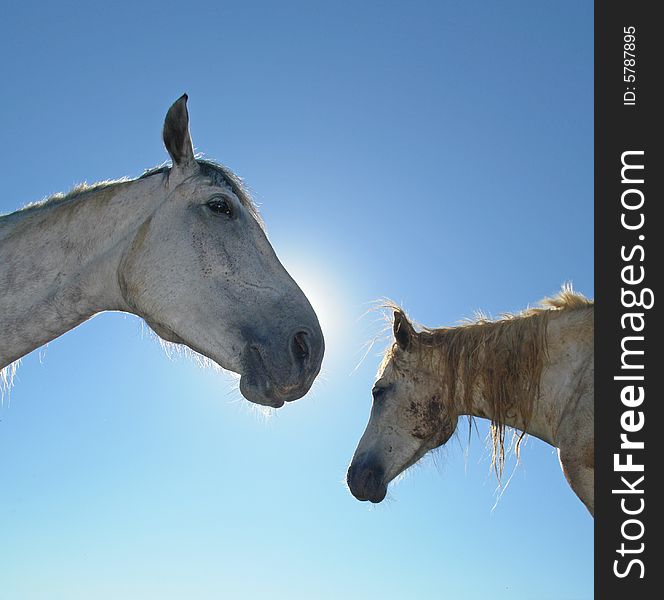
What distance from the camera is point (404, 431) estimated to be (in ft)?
18.0

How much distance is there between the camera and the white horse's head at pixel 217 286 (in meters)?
2.67

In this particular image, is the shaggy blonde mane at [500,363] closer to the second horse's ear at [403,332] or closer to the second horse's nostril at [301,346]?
the second horse's ear at [403,332]

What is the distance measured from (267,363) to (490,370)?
261 centimetres

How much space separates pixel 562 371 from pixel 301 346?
2.47m

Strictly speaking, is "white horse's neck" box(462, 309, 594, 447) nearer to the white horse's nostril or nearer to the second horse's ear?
the second horse's ear

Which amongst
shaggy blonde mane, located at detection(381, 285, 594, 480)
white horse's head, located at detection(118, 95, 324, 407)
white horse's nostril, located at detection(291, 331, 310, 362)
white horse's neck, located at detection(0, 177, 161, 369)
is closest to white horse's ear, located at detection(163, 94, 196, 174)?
white horse's head, located at detection(118, 95, 324, 407)

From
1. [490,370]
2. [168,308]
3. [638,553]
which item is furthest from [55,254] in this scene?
[638,553]

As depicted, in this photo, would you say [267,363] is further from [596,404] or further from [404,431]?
[404,431]

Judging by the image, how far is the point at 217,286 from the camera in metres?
2.81

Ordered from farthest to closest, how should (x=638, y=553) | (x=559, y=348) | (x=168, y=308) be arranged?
(x=559, y=348) → (x=638, y=553) → (x=168, y=308)

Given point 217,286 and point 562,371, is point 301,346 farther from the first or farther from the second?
point 562,371

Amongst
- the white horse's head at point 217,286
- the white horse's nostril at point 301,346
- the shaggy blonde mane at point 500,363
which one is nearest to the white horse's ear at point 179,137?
the white horse's head at point 217,286

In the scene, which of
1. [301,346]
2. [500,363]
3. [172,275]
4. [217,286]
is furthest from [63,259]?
[500,363]

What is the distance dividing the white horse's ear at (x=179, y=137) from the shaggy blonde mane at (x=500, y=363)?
9.33 feet
